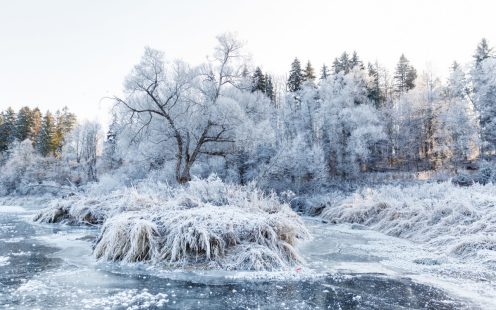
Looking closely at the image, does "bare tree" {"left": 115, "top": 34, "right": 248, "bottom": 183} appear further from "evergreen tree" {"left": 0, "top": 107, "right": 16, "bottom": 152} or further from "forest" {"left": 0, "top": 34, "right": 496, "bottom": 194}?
"evergreen tree" {"left": 0, "top": 107, "right": 16, "bottom": 152}

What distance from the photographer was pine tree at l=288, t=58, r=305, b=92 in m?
45.2

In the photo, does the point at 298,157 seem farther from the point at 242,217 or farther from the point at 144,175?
the point at 242,217

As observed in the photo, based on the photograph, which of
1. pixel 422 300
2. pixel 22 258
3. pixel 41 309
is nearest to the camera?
pixel 41 309

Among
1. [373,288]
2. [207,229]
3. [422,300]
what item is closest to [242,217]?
[207,229]

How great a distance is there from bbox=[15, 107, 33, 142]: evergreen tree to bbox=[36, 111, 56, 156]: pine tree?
2937 millimetres

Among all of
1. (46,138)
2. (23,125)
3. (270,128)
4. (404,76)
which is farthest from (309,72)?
(23,125)

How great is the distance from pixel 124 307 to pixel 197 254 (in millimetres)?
2254

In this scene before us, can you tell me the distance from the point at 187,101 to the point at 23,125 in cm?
5069

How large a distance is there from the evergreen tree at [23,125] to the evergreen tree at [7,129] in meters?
0.68

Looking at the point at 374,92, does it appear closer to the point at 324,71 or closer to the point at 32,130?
the point at 324,71

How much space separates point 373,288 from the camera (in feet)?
13.9

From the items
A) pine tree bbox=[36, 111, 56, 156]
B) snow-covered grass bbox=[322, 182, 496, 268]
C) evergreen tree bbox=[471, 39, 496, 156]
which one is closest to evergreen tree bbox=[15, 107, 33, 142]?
pine tree bbox=[36, 111, 56, 156]

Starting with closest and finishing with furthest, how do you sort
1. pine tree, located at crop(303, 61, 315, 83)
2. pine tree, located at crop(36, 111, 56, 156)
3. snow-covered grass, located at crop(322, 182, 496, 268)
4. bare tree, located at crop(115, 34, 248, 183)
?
snow-covered grass, located at crop(322, 182, 496, 268) < bare tree, located at crop(115, 34, 248, 183) < pine tree, located at crop(303, 61, 315, 83) < pine tree, located at crop(36, 111, 56, 156)

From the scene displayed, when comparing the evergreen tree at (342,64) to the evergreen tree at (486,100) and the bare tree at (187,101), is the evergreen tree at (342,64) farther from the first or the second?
the bare tree at (187,101)
